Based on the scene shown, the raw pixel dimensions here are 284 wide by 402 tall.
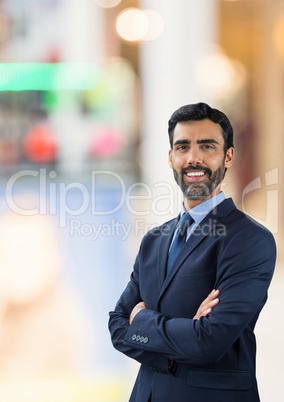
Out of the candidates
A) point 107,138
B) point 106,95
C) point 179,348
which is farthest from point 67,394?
point 179,348

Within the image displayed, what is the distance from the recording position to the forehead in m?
1.92

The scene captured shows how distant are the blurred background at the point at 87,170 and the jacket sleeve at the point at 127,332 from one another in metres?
1.17

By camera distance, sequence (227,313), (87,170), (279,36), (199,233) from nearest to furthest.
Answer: (227,313), (199,233), (87,170), (279,36)

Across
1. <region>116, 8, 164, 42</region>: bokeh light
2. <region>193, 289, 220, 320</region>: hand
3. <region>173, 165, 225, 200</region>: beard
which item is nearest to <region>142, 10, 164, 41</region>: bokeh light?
<region>116, 8, 164, 42</region>: bokeh light

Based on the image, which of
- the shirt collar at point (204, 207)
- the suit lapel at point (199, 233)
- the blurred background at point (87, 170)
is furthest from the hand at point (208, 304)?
the blurred background at point (87, 170)

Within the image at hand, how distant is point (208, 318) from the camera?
174 centimetres

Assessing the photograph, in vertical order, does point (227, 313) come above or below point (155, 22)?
below

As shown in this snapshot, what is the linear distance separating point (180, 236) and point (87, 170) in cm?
145

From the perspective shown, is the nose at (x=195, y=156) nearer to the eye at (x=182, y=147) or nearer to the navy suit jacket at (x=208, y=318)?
the eye at (x=182, y=147)

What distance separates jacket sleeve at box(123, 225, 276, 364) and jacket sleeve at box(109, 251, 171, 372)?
0.11ft

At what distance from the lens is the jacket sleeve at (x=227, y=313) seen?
173 cm

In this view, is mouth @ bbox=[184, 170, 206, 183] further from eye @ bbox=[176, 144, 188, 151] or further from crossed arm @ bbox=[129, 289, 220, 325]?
crossed arm @ bbox=[129, 289, 220, 325]

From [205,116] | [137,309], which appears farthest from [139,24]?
[137,309]

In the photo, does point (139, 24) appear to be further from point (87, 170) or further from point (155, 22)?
point (87, 170)
